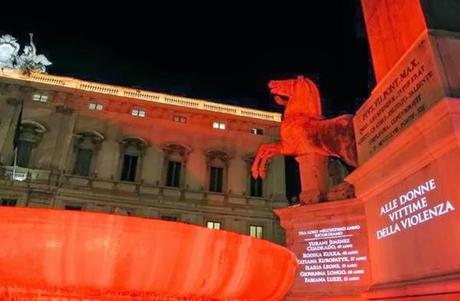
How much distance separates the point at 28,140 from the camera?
2334 centimetres

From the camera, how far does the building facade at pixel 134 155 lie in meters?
22.9

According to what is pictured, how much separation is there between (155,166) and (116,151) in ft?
8.82

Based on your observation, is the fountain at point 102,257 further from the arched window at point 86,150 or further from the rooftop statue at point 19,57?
the rooftop statue at point 19,57

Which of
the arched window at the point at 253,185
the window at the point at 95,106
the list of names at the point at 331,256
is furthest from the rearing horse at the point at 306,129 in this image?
the window at the point at 95,106

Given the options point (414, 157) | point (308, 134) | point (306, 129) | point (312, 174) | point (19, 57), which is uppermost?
point (19, 57)

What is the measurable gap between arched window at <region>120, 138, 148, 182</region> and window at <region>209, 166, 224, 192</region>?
4813 millimetres

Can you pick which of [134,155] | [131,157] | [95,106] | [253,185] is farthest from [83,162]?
[253,185]

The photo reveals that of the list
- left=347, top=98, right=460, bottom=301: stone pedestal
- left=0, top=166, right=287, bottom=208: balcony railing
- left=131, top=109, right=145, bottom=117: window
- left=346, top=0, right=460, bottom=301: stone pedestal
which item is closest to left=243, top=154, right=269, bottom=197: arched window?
left=0, top=166, right=287, bottom=208: balcony railing

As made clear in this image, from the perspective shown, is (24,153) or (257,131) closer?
(24,153)

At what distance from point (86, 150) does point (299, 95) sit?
1884 cm

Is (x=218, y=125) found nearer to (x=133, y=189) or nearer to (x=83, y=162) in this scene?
(x=133, y=189)

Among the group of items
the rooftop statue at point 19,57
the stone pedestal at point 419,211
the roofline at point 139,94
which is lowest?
the stone pedestal at point 419,211

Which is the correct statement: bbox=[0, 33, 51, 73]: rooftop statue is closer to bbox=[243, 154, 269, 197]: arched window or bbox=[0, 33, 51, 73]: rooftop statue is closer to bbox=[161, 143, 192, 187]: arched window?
bbox=[161, 143, 192, 187]: arched window

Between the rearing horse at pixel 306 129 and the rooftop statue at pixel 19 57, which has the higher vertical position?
the rooftop statue at pixel 19 57
